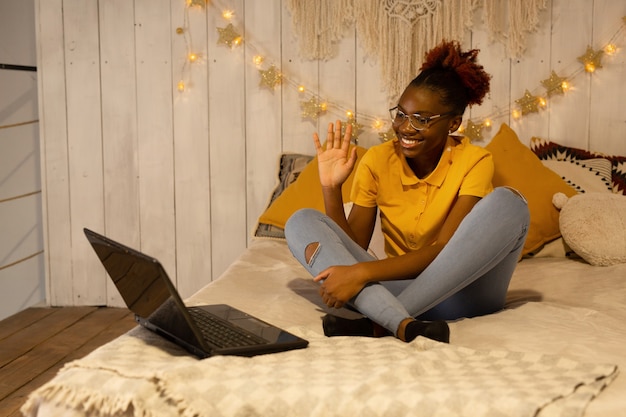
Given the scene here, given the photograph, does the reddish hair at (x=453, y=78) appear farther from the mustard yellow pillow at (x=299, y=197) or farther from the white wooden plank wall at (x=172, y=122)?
the white wooden plank wall at (x=172, y=122)

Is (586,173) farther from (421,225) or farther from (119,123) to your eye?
(119,123)

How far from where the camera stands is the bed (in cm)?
138

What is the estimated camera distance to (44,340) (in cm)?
304

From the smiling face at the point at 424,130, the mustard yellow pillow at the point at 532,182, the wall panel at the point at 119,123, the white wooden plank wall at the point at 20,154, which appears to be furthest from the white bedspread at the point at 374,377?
the white wooden plank wall at the point at 20,154

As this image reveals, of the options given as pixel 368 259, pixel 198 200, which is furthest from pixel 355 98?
pixel 368 259

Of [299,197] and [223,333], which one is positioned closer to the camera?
[223,333]

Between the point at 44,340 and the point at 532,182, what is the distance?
1786 mm

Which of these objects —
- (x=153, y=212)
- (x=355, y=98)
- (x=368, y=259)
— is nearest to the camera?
(x=368, y=259)

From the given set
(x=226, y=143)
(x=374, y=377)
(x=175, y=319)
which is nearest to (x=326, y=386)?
(x=374, y=377)

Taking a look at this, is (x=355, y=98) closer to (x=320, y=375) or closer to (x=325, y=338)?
(x=325, y=338)

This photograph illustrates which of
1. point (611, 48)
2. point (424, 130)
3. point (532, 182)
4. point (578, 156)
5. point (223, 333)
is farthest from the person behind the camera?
point (611, 48)

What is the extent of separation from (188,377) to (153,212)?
2177 mm

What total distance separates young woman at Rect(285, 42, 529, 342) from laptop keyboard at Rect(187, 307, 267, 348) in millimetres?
224

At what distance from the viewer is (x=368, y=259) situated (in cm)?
212
